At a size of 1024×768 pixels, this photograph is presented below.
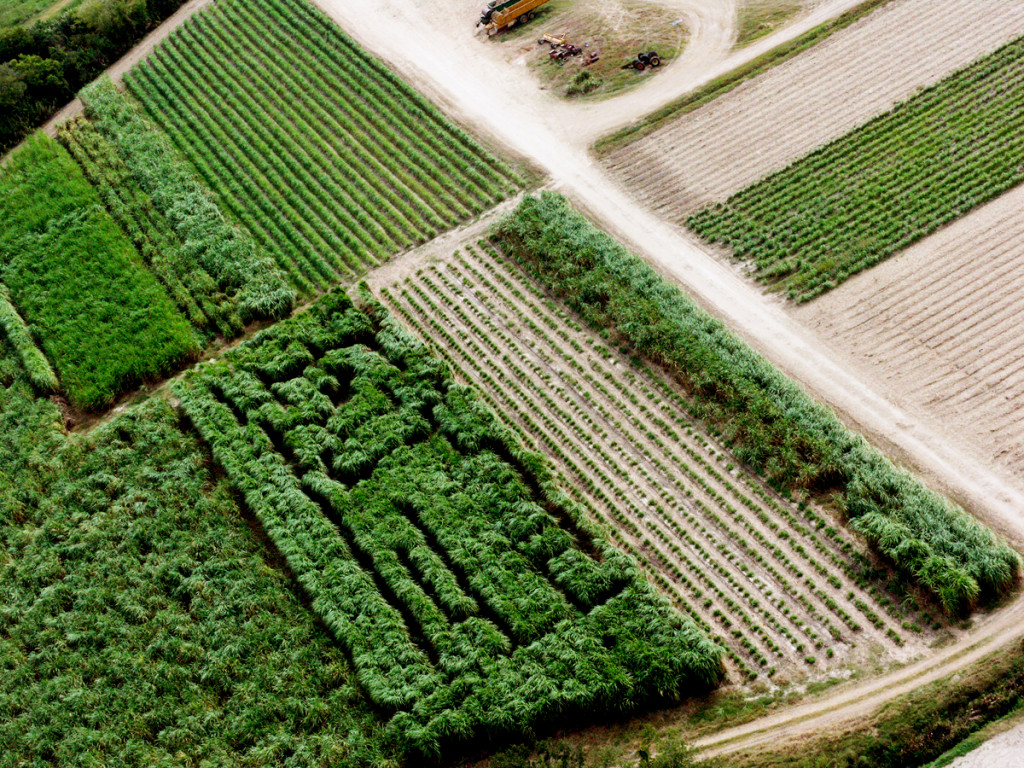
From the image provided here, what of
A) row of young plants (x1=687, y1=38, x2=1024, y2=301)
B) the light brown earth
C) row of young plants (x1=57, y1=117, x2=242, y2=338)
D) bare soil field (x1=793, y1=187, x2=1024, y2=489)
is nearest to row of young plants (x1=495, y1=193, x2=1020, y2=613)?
bare soil field (x1=793, y1=187, x2=1024, y2=489)

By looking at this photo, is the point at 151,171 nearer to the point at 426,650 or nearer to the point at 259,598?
the point at 259,598

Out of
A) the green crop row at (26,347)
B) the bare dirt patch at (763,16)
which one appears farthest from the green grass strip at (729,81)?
the green crop row at (26,347)

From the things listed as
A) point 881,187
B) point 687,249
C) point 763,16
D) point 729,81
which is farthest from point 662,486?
point 763,16

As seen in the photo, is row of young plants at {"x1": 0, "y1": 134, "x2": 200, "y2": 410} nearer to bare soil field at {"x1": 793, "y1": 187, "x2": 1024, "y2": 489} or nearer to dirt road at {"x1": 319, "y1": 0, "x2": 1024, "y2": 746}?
dirt road at {"x1": 319, "y1": 0, "x2": 1024, "y2": 746}

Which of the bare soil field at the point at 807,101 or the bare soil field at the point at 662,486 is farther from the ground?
the bare soil field at the point at 807,101

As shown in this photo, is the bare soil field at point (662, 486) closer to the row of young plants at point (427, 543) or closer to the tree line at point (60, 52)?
the row of young plants at point (427, 543)

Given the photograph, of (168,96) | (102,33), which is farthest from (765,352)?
(102,33)
